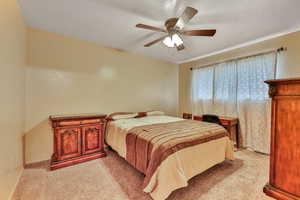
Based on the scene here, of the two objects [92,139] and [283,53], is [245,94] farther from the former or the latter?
[92,139]

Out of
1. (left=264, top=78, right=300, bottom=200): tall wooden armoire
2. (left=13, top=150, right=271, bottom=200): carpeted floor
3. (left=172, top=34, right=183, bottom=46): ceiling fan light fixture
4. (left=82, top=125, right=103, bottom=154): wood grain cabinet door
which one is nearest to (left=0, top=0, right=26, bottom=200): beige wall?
(left=13, top=150, right=271, bottom=200): carpeted floor

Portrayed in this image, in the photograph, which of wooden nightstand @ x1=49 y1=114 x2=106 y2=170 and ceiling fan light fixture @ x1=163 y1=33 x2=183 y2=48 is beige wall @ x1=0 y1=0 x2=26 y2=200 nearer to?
wooden nightstand @ x1=49 y1=114 x2=106 y2=170

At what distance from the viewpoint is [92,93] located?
3.10 m

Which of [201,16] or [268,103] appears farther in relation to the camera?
[268,103]

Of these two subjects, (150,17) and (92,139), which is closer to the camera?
(150,17)

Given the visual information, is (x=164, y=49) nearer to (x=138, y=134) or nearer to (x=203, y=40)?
(x=203, y=40)

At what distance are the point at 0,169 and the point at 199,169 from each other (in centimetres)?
224

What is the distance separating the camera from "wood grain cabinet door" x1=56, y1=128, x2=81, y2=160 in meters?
2.28

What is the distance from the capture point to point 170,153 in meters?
1.55

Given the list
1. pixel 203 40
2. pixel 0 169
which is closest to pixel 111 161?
pixel 0 169

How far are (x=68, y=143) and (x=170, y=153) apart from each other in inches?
75.1

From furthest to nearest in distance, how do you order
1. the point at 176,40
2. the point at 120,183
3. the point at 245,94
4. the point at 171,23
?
the point at 245,94, the point at 176,40, the point at 171,23, the point at 120,183

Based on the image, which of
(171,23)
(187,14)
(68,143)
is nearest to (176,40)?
(171,23)

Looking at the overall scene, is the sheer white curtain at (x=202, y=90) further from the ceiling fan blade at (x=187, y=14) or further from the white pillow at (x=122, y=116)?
the ceiling fan blade at (x=187, y=14)
